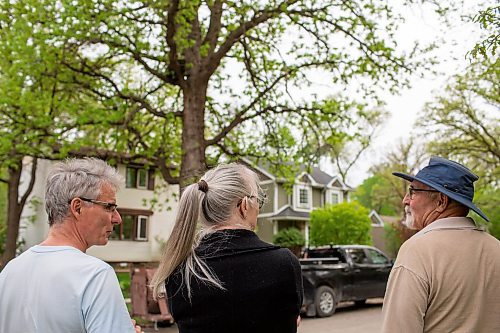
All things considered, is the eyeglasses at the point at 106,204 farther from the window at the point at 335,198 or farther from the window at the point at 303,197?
the window at the point at 335,198

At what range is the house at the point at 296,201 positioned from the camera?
38.7 metres

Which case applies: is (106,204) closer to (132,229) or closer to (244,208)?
(244,208)

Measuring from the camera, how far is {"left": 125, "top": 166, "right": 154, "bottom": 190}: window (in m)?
32.3

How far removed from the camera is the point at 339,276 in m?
15.1

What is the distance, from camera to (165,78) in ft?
Answer: 45.8

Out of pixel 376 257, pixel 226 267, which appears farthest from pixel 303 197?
pixel 226 267

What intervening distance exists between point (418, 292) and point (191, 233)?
3.75 ft

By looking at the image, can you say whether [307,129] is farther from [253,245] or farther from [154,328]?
[253,245]

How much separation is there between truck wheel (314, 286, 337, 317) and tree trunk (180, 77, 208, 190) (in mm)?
4952

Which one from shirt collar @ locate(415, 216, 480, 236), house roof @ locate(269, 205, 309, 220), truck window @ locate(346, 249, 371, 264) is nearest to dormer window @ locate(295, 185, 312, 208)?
house roof @ locate(269, 205, 309, 220)

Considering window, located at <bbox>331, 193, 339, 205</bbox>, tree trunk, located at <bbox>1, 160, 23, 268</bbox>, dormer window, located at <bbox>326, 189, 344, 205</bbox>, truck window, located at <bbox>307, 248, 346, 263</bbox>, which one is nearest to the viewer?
truck window, located at <bbox>307, 248, 346, 263</bbox>

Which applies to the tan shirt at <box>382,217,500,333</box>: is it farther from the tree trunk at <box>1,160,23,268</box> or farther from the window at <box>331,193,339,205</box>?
the window at <box>331,193,339,205</box>

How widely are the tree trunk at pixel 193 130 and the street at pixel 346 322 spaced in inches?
150

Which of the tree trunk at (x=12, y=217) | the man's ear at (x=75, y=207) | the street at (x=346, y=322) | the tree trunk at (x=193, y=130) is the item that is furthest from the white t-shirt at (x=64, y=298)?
the tree trunk at (x=12, y=217)
